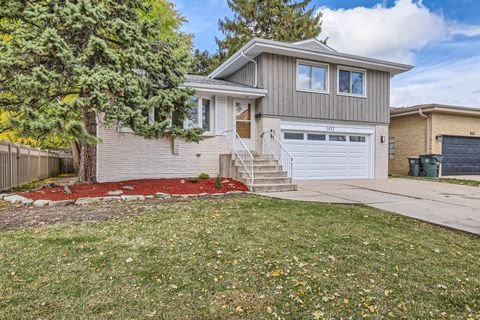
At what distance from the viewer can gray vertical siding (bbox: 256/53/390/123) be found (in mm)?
11133

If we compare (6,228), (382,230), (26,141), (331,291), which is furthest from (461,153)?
(26,141)

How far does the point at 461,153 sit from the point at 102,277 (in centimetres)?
1812

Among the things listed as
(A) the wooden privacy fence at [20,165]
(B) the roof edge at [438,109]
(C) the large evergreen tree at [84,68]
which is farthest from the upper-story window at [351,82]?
(A) the wooden privacy fence at [20,165]

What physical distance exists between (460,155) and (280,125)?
1086cm

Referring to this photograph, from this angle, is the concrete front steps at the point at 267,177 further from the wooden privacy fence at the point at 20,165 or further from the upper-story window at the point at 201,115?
the wooden privacy fence at the point at 20,165

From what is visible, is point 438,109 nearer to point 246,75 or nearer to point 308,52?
point 308,52

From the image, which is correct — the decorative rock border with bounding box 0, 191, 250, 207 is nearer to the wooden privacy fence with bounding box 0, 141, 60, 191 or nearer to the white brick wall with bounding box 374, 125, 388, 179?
the wooden privacy fence with bounding box 0, 141, 60, 191

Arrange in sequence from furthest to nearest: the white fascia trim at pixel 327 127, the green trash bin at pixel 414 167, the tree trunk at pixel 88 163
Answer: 1. the green trash bin at pixel 414 167
2. the white fascia trim at pixel 327 127
3. the tree trunk at pixel 88 163

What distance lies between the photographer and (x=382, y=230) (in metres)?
4.74

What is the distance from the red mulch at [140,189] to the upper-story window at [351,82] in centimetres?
655

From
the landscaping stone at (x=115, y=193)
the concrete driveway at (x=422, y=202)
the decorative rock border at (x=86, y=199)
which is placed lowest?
the concrete driveway at (x=422, y=202)

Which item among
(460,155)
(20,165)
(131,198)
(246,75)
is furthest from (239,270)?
(460,155)

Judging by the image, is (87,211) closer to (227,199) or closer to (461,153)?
(227,199)

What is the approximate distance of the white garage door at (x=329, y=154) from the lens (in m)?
11.8
